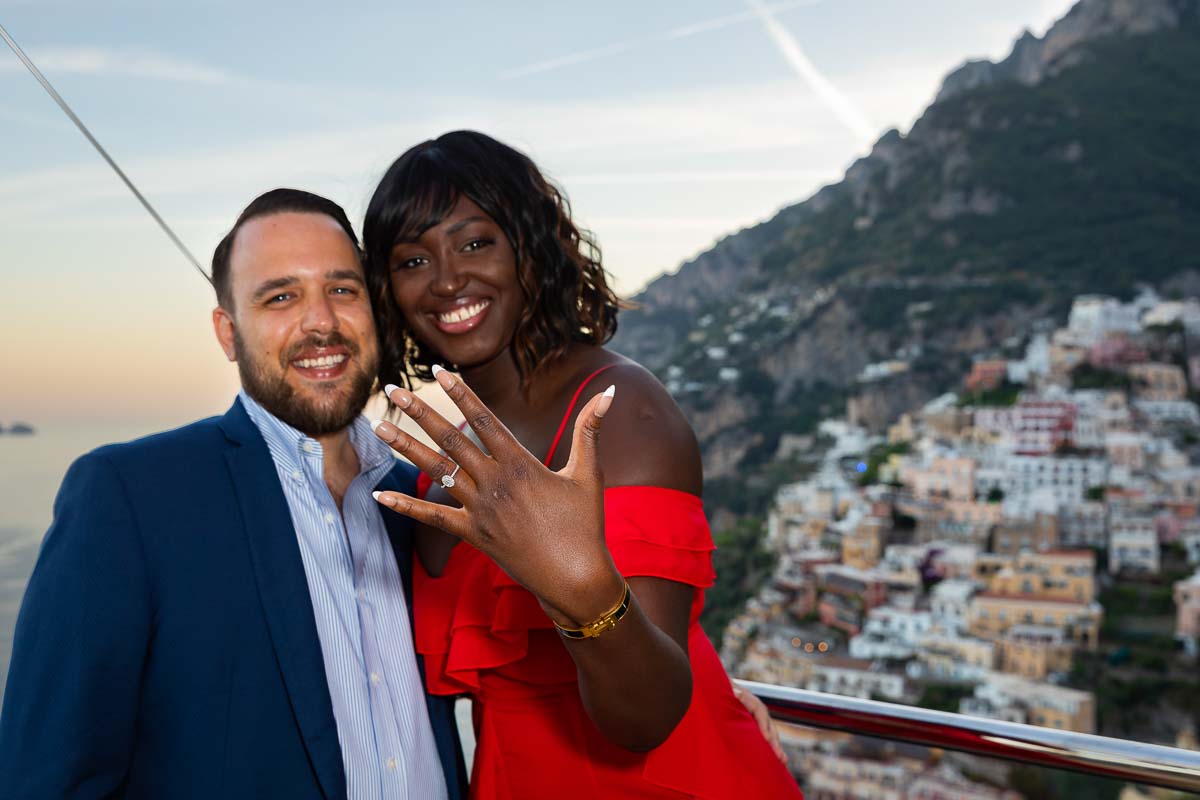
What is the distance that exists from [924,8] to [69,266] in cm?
7622

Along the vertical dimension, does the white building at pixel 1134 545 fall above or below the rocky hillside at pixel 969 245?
below

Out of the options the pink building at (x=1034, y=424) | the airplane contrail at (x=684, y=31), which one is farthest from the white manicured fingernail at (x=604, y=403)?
the pink building at (x=1034, y=424)

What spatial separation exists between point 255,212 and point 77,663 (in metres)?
0.69

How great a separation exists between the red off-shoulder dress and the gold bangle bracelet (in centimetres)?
29

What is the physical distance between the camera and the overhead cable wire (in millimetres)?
1302

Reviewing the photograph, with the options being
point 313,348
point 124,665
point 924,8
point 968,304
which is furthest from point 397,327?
point 924,8

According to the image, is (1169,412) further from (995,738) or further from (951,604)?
(995,738)

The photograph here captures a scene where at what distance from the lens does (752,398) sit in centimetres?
5566

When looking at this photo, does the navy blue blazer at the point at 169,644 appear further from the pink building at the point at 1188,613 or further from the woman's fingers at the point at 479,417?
the pink building at the point at 1188,613

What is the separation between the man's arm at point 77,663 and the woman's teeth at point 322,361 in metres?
0.36

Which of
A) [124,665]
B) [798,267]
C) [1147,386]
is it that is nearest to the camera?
[124,665]

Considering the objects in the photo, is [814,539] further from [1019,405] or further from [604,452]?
[604,452]

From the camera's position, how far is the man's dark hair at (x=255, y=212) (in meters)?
1.40

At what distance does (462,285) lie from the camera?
1.50m
